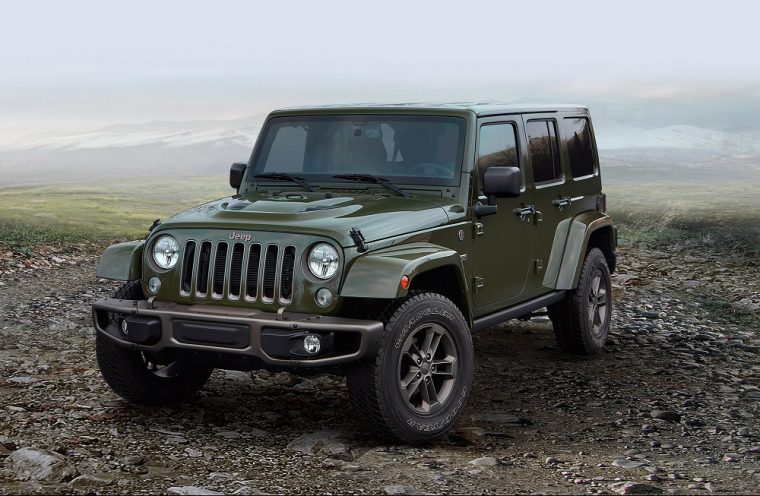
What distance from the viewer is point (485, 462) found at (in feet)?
20.0

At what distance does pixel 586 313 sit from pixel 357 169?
9.22ft

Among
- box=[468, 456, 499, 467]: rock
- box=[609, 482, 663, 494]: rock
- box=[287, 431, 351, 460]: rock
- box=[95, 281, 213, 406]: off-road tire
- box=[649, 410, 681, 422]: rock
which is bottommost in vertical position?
box=[649, 410, 681, 422]: rock

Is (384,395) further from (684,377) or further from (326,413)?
(684,377)

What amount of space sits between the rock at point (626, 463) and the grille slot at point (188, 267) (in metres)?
2.72

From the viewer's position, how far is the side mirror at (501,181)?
7.05 m

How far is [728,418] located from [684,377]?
129 centimetres

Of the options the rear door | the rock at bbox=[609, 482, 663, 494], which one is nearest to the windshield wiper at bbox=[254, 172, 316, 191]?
the rear door

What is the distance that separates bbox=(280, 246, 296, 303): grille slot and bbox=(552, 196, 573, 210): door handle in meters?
3.00

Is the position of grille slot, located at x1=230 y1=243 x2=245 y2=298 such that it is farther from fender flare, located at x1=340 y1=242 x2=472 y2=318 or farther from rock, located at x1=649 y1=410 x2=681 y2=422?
rock, located at x1=649 y1=410 x2=681 y2=422

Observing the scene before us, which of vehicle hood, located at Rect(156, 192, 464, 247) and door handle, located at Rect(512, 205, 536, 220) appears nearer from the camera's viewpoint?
vehicle hood, located at Rect(156, 192, 464, 247)

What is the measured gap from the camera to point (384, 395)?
20.3 ft

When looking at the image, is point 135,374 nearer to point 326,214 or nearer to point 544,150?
point 326,214

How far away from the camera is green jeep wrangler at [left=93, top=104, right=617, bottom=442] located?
20.3 feet

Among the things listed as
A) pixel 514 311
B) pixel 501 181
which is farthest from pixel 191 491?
pixel 514 311
